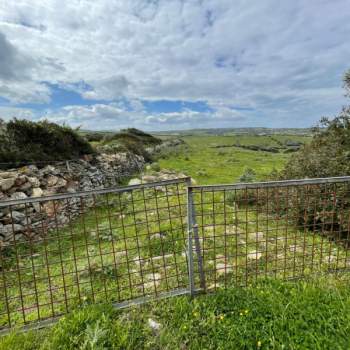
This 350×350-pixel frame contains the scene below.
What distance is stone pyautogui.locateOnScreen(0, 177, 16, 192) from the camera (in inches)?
211

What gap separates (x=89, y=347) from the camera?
6.71 ft

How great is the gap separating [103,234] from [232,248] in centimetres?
265

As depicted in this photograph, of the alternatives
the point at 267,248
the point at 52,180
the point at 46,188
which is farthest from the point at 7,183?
the point at 267,248

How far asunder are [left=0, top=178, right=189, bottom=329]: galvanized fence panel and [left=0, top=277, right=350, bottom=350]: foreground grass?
224mm

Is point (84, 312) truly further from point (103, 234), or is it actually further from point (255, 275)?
point (103, 234)

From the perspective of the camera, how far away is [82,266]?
12.4 ft

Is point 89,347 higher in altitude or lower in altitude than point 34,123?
lower

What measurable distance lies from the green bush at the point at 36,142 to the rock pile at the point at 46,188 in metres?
0.46

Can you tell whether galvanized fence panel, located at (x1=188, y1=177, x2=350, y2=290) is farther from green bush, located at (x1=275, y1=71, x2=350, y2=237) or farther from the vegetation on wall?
the vegetation on wall

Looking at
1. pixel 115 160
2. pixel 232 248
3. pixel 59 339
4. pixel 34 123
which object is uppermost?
pixel 34 123

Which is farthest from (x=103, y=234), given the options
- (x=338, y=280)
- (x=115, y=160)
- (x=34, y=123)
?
(x=115, y=160)

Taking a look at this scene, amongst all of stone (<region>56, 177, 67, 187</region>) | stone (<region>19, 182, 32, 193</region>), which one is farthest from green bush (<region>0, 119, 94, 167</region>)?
stone (<region>19, 182, 32, 193</region>)

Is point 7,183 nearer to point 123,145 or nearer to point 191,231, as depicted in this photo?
point 191,231

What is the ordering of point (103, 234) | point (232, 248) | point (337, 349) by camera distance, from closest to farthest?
point (337, 349) → point (232, 248) → point (103, 234)
